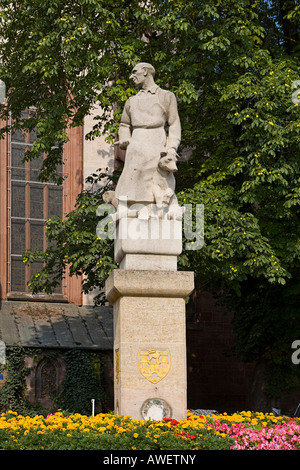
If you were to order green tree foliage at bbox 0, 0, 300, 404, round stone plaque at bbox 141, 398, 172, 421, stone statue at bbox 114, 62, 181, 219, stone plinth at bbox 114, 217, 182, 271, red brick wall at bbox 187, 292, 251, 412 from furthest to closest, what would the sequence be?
red brick wall at bbox 187, 292, 251, 412 → green tree foliage at bbox 0, 0, 300, 404 → stone statue at bbox 114, 62, 181, 219 → stone plinth at bbox 114, 217, 182, 271 → round stone plaque at bbox 141, 398, 172, 421

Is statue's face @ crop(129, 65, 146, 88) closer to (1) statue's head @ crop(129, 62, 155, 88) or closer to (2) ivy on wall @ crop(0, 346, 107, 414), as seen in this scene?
(1) statue's head @ crop(129, 62, 155, 88)

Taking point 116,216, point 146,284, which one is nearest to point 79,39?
point 116,216

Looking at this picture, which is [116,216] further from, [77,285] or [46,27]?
[77,285]

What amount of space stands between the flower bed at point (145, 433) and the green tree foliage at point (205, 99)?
6.82 metres

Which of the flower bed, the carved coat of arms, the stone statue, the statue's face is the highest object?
the statue's face

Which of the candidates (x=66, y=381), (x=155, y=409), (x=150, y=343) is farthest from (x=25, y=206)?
(x=155, y=409)

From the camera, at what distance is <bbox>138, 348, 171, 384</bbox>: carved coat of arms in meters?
9.65

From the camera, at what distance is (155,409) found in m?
9.56

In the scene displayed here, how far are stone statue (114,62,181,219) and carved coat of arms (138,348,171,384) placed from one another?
5.87 feet

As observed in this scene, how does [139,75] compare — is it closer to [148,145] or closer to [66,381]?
[148,145]

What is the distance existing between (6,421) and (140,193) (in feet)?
10.2

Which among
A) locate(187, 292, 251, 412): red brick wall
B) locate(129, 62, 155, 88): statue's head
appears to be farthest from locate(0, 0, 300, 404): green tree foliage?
locate(187, 292, 251, 412): red brick wall

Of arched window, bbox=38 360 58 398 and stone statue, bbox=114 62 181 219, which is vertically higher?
stone statue, bbox=114 62 181 219
